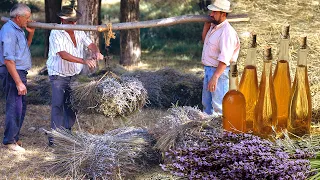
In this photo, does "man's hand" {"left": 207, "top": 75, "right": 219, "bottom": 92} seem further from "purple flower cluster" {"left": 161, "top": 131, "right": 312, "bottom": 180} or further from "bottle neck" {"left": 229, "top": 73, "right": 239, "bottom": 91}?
A: "purple flower cluster" {"left": 161, "top": 131, "right": 312, "bottom": 180}

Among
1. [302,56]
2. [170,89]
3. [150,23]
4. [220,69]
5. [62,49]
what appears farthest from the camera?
[170,89]

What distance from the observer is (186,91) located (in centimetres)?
826

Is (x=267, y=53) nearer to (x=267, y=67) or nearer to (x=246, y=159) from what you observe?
(x=267, y=67)

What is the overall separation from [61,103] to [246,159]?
4769 millimetres

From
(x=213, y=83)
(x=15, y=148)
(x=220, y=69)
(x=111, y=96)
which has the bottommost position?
(x=15, y=148)

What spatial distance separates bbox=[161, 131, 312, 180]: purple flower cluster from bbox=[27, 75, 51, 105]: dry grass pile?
21.9ft

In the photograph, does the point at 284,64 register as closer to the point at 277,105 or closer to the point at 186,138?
the point at 277,105

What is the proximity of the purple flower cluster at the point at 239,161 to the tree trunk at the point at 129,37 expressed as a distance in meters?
9.52

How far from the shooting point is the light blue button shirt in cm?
602

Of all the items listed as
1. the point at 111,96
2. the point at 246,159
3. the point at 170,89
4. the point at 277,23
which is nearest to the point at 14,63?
the point at 111,96

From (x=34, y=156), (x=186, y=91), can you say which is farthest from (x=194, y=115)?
(x=186, y=91)

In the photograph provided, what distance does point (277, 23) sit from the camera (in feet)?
24.1

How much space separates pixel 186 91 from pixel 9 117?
286 centimetres

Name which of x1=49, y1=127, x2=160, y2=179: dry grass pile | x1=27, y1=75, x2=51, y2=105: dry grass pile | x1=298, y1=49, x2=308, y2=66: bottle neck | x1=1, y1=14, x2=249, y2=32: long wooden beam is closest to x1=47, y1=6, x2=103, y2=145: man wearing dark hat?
x1=1, y1=14, x2=249, y2=32: long wooden beam
